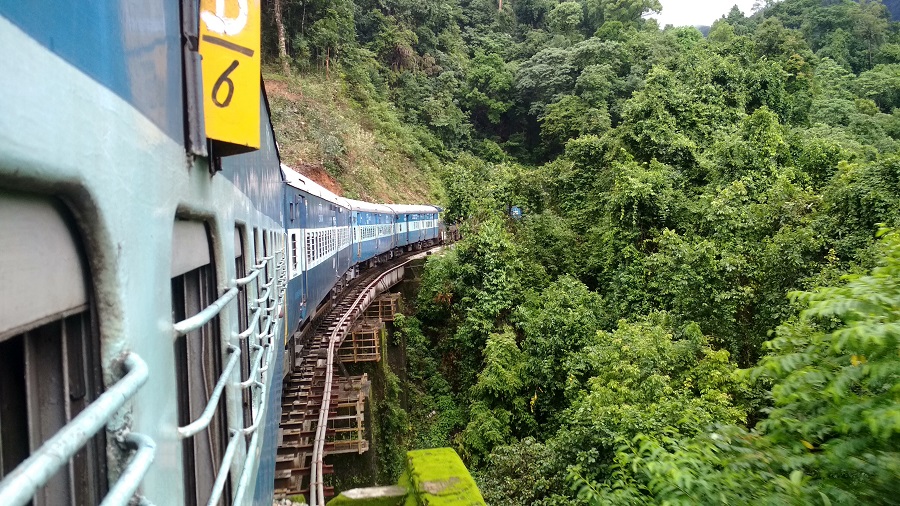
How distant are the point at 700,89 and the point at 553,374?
34.6ft

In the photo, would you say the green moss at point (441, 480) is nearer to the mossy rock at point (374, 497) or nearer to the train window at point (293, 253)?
the mossy rock at point (374, 497)

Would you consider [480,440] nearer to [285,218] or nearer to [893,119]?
[285,218]

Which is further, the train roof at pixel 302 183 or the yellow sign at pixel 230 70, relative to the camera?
the train roof at pixel 302 183

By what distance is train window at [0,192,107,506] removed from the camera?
76cm

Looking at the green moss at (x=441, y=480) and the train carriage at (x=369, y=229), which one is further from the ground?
the train carriage at (x=369, y=229)

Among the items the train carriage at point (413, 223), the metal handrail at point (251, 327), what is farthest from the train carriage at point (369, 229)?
the metal handrail at point (251, 327)

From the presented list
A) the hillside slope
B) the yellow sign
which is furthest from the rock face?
the hillside slope

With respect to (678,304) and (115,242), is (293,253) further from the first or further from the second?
(678,304)

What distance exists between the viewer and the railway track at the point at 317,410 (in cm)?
686

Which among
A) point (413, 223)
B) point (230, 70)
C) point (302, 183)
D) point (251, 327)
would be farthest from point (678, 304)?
point (413, 223)

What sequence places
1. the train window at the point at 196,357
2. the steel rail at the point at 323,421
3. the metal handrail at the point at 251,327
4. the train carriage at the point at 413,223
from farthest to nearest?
1. the train carriage at the point at 413,223
2. the steel rail at the point at 323,421
3. the metal handrail at the point at 251,327
4. the train window at the point at 196,357

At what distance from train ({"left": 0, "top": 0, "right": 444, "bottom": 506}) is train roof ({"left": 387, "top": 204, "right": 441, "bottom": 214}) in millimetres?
20862

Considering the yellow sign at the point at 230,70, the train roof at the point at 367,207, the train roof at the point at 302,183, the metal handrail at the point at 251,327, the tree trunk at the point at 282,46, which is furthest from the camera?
the tree trunk at the point at 282,46

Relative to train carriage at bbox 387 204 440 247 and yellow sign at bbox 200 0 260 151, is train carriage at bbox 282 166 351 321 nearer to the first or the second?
yellow sign at bbox 200 0 260 151
